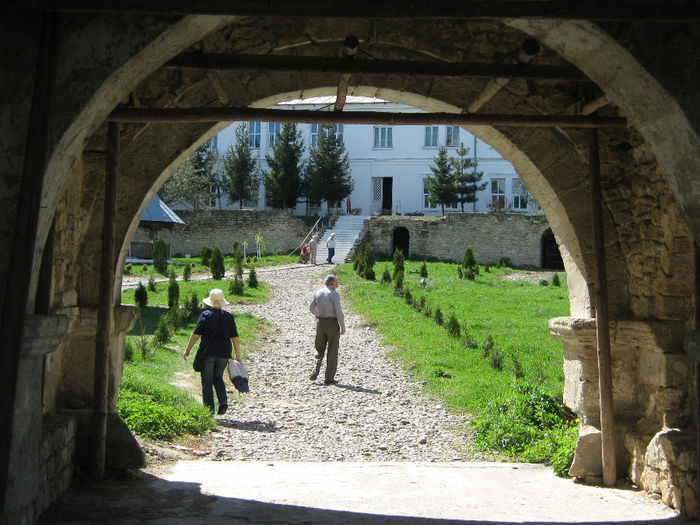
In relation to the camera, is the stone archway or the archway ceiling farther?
the archway ceiling

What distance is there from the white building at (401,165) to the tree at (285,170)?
6.30 feet

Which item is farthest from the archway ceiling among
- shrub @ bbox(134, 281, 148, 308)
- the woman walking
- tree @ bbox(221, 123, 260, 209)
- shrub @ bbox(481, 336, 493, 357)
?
tree @ bbox(221, 123, 260, 209)

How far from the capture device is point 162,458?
231 inches

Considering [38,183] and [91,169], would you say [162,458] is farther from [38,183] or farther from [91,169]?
[38,183]

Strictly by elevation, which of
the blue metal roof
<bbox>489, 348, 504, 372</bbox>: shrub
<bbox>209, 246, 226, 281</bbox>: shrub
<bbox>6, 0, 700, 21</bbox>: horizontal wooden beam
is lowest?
<bbox>489, 348, 504, 372</bbox>: shrub

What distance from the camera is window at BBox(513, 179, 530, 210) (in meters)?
37.0

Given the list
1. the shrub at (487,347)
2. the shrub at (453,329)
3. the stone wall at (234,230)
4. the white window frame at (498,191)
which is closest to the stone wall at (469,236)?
the stone wall at (234,230)

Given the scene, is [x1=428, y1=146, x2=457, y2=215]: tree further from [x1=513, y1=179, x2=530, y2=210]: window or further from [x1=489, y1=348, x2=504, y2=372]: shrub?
[x1=489, y1=348, x2=504, y2=372]: shrub

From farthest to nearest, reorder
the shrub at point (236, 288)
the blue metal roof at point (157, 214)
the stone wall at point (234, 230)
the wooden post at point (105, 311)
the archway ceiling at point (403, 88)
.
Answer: the stone wall at point (234, 230), the blue metal roof at point (157, 214), the shrub at point (236, 288), the archway ceiling at point (403, 88), the wooden post at point (105, 311)

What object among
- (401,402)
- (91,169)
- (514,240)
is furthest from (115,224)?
(514,240)

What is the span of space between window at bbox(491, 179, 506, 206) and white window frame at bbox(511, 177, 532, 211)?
49 centimetres

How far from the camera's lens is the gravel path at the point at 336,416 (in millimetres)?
6758

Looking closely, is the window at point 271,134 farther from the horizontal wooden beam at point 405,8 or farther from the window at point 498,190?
the horizontal wooden beam at point 405,8

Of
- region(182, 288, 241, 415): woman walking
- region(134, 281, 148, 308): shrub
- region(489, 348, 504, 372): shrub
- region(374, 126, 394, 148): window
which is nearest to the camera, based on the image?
region(182, 288, 241, 415): woman walking
